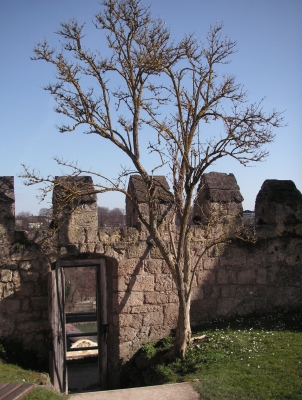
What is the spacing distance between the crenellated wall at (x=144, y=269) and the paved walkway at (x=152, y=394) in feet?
6.71

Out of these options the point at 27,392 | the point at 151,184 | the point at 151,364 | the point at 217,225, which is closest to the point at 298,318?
the point at 217,225

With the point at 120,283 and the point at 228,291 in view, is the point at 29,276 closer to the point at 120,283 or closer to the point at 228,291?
the point at 120,283

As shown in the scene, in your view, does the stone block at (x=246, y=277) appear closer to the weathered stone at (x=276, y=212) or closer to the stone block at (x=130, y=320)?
the weathered stone at (x=276, y=212)

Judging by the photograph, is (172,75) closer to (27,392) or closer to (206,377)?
(206,377)

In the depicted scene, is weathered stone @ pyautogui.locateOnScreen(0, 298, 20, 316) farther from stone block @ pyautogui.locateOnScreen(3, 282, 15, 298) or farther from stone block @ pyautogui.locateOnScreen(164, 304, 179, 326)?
stone block @ pyautogui.locateOnScreen(164, 304, 179, 326)

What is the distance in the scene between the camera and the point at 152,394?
18.5 feet

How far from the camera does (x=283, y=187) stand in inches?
353

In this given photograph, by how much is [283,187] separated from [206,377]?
4.32m

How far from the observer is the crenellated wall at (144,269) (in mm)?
7395

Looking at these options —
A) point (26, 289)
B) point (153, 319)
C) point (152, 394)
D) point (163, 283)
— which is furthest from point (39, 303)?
point (152, 394)

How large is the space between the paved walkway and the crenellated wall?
6.71 ft

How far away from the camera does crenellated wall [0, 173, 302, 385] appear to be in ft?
24.3

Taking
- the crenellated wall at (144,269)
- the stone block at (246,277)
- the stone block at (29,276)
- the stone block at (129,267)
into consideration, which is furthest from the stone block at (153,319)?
the stone block at (29,276)

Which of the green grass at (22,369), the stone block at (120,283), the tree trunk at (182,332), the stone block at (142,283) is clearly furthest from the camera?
the stone block at (142,283)
